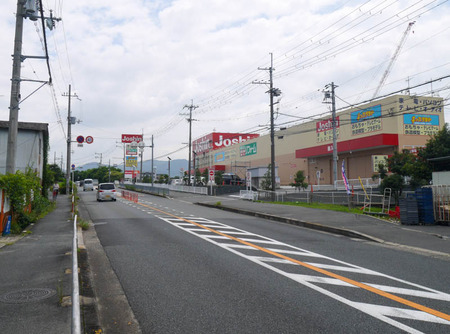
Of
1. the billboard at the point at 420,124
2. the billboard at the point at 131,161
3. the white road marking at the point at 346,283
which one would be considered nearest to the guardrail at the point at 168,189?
the billboard at the point at 131,161

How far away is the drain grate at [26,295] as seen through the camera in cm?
530

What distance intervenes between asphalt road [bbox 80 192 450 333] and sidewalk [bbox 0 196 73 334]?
40.2 inches

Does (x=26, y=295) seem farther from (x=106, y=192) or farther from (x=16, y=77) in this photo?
(x=106, y=192)

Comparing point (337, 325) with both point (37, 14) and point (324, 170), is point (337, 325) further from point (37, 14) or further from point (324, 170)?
point (324, 170)

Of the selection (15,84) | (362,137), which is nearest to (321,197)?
(362,137)

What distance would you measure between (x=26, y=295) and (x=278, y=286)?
3.94m

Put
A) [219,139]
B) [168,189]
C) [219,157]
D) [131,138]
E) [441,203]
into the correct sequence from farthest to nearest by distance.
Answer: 1. [219,139]
2. [219,157]
3. [131,138]
4. [168,189]
5. [441,203]

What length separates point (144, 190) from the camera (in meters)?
54.1

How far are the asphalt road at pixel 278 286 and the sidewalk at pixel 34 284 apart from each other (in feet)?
3.35

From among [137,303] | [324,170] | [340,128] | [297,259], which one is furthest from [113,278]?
[324,170]

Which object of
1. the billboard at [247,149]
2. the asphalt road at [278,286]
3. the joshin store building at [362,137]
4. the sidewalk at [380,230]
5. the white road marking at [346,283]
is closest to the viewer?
the asphalt road at [278,286]

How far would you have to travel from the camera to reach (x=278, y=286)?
20.1 feet

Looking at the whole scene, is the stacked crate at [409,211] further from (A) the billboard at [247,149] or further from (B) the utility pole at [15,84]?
(A) the billboard at [247,149]

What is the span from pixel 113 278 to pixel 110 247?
333 centimetres
